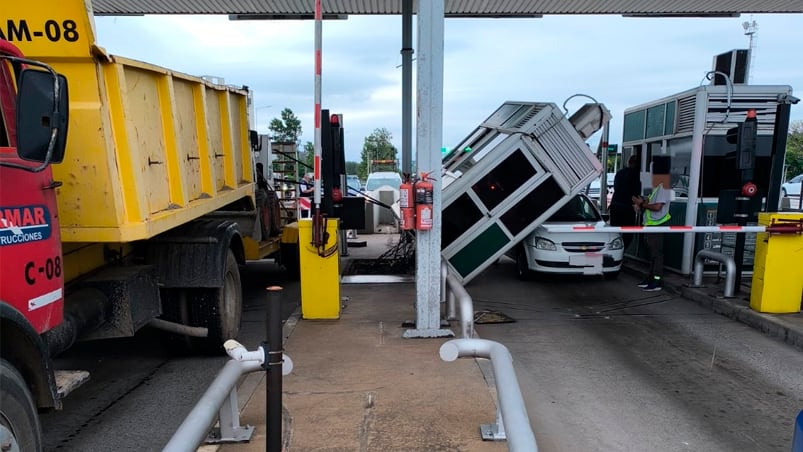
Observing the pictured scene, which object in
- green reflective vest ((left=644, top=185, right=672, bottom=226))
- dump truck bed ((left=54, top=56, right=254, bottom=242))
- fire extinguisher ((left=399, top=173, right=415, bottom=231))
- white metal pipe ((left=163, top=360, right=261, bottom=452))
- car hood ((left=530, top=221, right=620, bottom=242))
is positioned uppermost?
dump truck bed ((left=54, top=56, right=254, bottom=242))

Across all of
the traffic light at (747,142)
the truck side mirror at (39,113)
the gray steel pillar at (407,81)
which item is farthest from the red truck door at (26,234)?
the traffic light at (747,142)

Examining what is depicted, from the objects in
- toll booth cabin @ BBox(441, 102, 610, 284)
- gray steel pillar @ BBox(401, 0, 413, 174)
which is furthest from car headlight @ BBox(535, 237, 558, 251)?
gray steel pillar @ BBox(401, 0, 413, 174)

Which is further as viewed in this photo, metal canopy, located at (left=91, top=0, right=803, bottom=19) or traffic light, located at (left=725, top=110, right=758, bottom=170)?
metal canopy, located at (left=91, top=0, right=803, bottom=19)

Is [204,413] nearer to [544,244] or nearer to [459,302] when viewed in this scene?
[459,302]

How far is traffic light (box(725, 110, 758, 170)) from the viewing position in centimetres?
709

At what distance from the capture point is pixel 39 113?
8.68 ft

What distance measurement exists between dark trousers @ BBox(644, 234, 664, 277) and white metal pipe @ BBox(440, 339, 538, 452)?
608 cm

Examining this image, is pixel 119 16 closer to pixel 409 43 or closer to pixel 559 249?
pixel 409 43

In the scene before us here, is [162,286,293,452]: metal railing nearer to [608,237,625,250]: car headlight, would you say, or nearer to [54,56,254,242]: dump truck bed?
[54,56,254,242]: dump truck bed

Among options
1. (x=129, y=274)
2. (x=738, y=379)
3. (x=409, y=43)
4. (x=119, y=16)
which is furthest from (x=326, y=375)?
(x=119, y=16)

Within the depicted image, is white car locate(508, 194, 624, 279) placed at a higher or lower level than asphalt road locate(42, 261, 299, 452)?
higher

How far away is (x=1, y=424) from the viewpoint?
2576 millimetres

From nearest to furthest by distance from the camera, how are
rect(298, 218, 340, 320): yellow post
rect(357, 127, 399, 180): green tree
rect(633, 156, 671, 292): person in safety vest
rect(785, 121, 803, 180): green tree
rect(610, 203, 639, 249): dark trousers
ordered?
rect(298, 218, 340, 320): yellow post
rect(633, 156, 671, 292): person in safety vest
rect(610, 203, 639, 249): dark trousers
rect(785, 121, 803, 180): green tree
rect(357, 127, 399, 180): green tree

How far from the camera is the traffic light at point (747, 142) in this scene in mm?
7094
